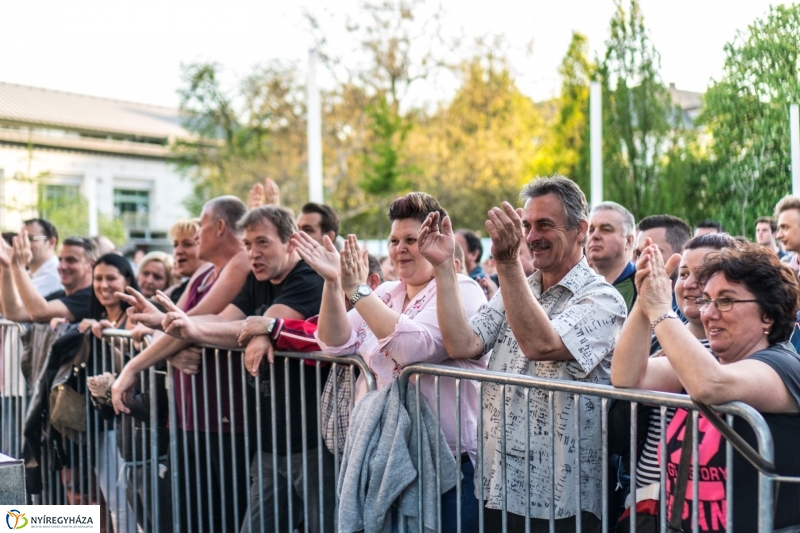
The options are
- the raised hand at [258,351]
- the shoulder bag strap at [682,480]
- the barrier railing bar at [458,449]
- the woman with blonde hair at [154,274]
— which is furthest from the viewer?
the woman with blonde hair at [154,274]

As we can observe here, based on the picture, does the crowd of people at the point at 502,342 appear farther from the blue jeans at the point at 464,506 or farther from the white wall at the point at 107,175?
the white wall at the point at 107,175

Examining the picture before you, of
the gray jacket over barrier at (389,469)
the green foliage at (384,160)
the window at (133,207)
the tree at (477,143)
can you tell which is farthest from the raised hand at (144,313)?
the window at (133,207)

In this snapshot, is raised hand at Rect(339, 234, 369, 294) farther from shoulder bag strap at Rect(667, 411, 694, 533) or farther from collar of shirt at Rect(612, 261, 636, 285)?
collar of shirt at Rect(612, 261, 636, 285)

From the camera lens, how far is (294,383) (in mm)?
4324

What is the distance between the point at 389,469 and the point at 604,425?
97 centimetres

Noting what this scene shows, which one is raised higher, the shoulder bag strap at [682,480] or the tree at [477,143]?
the tree at [477,143]

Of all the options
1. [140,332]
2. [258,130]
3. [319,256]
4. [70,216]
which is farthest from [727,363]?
[70,216]

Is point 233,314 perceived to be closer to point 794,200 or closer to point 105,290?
point 105,290

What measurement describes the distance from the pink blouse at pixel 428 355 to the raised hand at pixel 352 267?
253 millimetres

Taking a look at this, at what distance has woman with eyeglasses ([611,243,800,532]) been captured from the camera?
249cm

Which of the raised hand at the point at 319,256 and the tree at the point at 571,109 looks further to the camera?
the tree at the point at 571,109

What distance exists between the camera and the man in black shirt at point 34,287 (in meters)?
6.20

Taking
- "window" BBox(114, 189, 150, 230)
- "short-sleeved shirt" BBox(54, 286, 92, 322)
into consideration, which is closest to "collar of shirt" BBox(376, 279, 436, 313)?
"short-sleeved shirt" BBox(54, 286, 92, 322)

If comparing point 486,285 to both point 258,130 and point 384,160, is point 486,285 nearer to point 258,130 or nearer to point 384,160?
point 384,160
